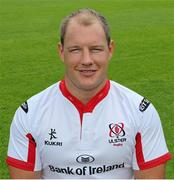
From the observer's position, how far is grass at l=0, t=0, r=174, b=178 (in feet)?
26.3

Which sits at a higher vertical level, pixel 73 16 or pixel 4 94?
pixel 73 16

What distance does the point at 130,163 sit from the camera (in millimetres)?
3143

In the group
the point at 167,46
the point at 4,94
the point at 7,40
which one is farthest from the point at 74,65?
the point at 7,40

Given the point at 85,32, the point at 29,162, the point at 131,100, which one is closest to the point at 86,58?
the point at 85,32

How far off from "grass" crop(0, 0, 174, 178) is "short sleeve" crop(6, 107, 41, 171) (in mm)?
2228

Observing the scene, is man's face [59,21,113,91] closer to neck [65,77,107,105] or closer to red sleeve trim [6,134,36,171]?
neck [65,77,107,105]

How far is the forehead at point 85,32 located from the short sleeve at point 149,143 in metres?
0.56

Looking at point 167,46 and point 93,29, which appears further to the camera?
point 167,46

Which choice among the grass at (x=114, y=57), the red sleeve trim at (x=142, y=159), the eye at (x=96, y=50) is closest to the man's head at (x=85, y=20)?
the eye at (x=96, y=50)

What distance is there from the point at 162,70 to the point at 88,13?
7467mm

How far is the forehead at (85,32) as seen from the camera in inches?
116

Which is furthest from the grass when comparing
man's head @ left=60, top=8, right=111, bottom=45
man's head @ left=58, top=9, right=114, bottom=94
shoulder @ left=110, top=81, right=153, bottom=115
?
man's head @ left=60, top=8, right=111, bottom=45

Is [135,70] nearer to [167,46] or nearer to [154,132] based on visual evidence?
[167,46]

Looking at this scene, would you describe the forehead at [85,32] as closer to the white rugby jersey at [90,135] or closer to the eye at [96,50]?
the eye at [96,50]
